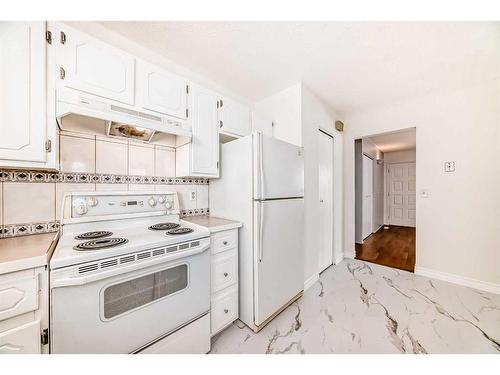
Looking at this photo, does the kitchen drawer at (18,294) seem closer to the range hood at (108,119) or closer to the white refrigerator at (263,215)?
the range hood at (108,119)

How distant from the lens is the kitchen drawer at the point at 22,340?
2.56ft

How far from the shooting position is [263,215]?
5.16ft

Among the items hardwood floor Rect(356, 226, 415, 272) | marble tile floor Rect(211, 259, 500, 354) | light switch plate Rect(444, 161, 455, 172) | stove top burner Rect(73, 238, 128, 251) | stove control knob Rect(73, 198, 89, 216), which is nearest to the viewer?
stove top burner Rect(73, 238, 128, 251)

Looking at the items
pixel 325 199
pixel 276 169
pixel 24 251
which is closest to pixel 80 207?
pixel 24 251

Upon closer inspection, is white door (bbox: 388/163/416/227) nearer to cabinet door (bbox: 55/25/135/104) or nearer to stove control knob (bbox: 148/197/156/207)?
stove control knob (bbox: 148/197/156/207)

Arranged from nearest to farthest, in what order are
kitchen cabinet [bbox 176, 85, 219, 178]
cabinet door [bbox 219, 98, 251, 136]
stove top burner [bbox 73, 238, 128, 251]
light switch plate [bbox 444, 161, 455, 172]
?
stove top burner [bbox 73, 238, 128, 251] < kitchen cabinet [bbox 176, 85, 219, 178] < cabinet door [bbox 219, 98, 251, 136] < light switch plate [bbox 444, 161, 455, 172]

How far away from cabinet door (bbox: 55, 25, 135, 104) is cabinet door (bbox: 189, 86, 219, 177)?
1.63 ft

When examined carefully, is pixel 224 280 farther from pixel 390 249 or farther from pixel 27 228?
pixel 390 249

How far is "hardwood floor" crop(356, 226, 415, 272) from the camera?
9.64 ft

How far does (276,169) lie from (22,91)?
5.33 feet

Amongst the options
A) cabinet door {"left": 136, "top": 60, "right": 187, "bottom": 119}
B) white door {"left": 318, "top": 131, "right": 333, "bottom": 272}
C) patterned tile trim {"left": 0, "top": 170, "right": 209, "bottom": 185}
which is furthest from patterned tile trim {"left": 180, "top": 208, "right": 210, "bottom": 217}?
white door {"left": 318, "top": 131, "right": 333, "bottom": 272}

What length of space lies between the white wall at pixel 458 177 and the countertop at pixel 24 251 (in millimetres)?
3655

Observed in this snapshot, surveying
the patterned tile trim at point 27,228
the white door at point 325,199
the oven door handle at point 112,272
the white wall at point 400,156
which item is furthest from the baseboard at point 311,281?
the white wall at point 400,156
